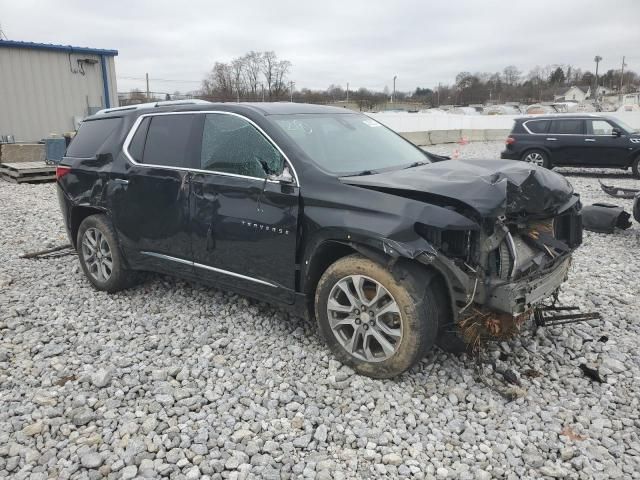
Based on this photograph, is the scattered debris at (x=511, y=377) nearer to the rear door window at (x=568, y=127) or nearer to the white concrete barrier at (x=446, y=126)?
the rear door window at (x=568, y=127)

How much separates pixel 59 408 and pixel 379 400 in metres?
2.00

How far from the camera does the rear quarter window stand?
16.3ft

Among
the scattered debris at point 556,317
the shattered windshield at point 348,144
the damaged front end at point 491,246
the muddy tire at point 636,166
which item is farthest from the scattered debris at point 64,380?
the muddy tire at point 636,166

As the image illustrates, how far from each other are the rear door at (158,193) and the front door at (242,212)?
0.15 m

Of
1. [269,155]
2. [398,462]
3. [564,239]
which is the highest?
[269,155]

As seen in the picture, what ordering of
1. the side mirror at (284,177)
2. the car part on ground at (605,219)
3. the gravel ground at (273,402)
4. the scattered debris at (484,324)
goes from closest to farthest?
1. the gravel ground at (273,402)
2. the scattered debris at (484,324)
3. the side mirror at (284,177)
4. the car part on ground at (605,219)

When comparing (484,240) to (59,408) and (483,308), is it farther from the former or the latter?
(59,408)

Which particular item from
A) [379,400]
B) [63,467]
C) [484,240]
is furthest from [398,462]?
[63,467]

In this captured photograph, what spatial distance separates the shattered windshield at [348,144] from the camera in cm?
377

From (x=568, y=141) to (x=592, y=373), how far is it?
40.6 ft

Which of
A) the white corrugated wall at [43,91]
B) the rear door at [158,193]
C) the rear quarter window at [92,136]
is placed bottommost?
the rear door at [158,193]

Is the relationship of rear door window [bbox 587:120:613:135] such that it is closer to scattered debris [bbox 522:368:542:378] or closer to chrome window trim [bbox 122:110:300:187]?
scattered debris [bbox 522:368:542:378]

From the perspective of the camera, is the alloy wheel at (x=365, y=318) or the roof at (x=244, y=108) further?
the roof at (x=244, y=108)

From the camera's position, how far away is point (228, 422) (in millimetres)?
3037
